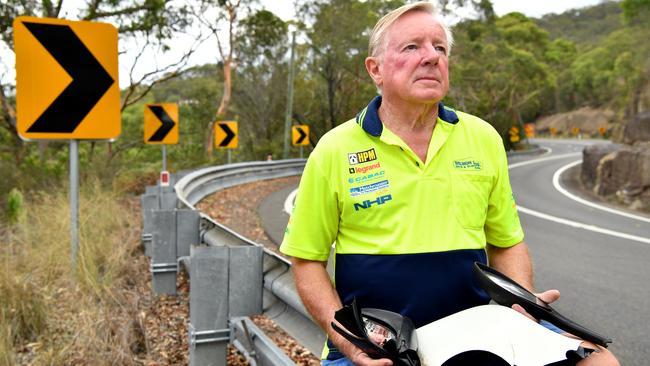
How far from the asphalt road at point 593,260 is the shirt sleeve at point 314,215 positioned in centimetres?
321

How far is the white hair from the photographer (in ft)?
7.27

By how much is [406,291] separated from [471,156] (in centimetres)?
52

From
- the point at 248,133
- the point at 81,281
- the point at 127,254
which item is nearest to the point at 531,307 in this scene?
the point at 81,281

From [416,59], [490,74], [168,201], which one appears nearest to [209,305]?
[416,59]

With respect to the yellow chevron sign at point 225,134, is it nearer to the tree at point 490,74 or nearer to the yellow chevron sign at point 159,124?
the yellow chevron sign at point 159,124

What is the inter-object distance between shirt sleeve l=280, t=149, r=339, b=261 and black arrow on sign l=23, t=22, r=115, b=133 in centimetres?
410

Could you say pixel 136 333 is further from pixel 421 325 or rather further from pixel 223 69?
pixel 223 69

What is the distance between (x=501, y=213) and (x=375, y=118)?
1.85 ft

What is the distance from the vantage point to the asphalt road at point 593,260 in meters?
5.45

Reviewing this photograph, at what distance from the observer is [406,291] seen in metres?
2.11

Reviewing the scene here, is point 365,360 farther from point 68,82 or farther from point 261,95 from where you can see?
point 261,95

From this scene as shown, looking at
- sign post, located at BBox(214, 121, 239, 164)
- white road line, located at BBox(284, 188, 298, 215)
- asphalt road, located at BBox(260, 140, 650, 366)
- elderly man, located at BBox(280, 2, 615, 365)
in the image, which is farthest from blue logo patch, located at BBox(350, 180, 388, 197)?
sign post, located at BBox(214, 121, 239, 164)

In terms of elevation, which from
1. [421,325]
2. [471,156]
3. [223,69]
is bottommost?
[421,325]

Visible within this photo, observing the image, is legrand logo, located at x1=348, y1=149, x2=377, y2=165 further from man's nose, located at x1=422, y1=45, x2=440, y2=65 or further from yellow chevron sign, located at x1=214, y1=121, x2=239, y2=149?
yellow chevron sign, located at x1=214, y1=121, x2=239, y2=149
